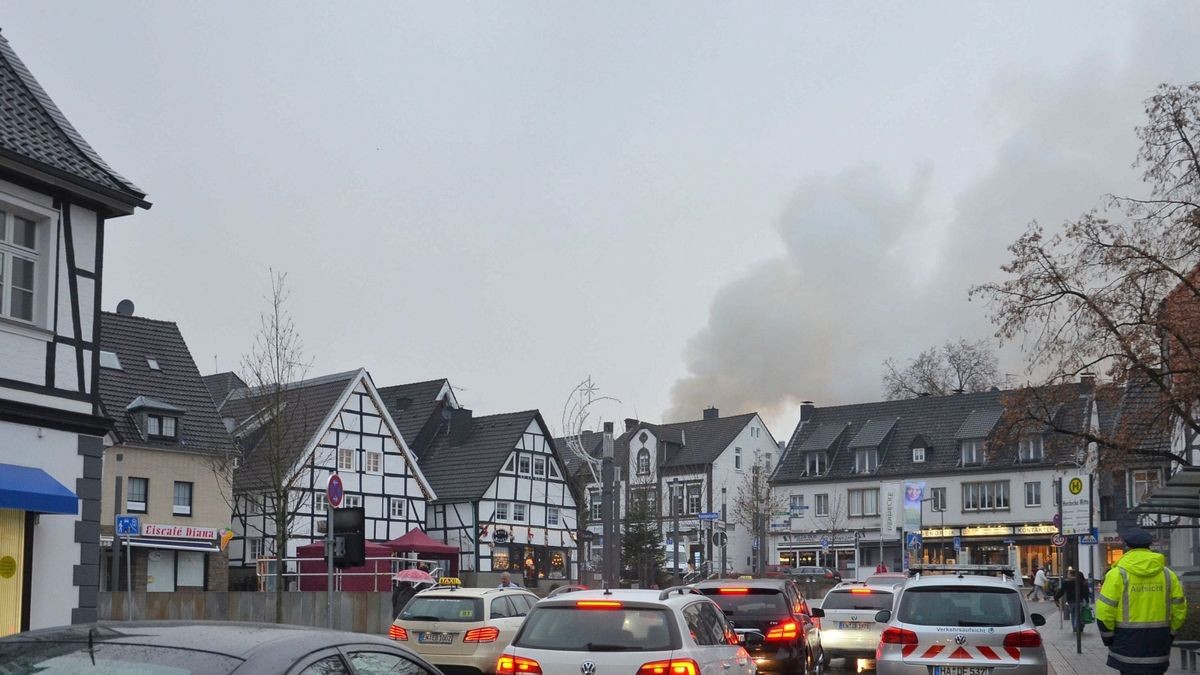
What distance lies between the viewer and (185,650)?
18.0 feet

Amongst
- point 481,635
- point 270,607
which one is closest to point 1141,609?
point 481,635

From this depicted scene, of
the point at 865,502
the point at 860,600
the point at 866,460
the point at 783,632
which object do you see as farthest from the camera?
the point at 866,460

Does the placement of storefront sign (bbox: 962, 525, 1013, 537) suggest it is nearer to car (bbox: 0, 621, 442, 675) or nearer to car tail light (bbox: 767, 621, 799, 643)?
car tail light (bbox: 767, 621, 799, 643)

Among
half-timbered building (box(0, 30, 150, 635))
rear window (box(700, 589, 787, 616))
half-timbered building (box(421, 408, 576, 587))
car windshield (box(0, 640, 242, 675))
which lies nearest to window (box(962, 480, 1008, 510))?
half-timbered building (box(421, 408, 576, 587))

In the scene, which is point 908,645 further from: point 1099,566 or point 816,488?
point 816,488

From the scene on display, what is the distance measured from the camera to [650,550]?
6500cm

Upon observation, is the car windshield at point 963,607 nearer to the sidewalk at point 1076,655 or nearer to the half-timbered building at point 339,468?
the sidewalk at point 1076,655

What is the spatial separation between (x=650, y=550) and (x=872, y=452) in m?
27.9

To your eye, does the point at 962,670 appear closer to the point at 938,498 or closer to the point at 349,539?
the point at 349,539

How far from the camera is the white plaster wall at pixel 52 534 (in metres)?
18.2

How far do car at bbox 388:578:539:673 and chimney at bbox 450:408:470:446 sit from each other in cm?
4850

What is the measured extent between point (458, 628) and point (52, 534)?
5416 mm

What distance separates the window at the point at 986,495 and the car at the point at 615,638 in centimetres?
7332

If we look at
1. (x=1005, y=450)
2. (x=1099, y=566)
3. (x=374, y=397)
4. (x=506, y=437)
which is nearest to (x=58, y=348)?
(x=1005, y=450)
